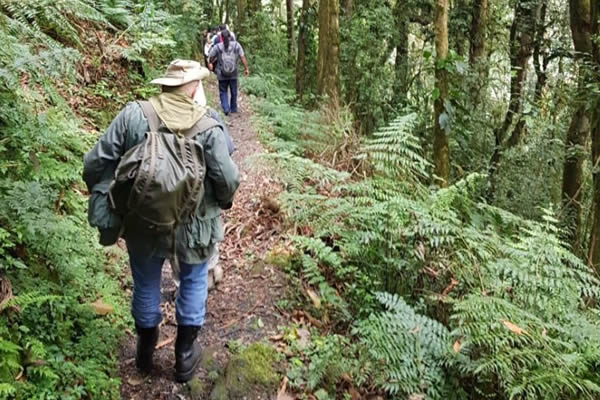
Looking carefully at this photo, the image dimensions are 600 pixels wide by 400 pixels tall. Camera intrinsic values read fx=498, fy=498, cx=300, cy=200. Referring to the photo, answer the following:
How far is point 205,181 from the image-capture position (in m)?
3.07

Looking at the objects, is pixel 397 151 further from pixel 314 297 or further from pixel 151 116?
pixel 151 116

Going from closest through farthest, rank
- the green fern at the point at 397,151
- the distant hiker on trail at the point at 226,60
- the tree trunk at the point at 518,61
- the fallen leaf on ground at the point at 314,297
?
the fallen leaf on ground at the point at 314,297 < the green fern at the point at 397,151 < the distant hiker on trail at the point at 226,60 < the tree trunk at the point at 518,61

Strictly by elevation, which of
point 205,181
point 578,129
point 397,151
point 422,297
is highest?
point 205,181

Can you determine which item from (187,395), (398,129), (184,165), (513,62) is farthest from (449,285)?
(513,62)

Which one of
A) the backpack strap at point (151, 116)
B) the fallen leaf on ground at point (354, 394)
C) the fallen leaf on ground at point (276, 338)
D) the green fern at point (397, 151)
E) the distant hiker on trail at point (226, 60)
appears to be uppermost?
the distant hiker on trail at point (226, 60)

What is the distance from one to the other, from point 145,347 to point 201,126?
1576 millimetres

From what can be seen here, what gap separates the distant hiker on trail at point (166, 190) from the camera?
270 cm

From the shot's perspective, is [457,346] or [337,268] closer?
[457,346]

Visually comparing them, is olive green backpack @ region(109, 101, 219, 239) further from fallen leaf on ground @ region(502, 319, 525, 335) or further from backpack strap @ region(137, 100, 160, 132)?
fallen leaf on ground @ region(502, 319, 525, 335)

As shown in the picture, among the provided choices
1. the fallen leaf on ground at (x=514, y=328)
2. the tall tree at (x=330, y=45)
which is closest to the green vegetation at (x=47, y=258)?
the fallen leaf on ground at (x=514, y=328)

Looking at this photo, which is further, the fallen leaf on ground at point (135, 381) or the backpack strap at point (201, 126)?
the fallen leaf on ground at point (135, 381)

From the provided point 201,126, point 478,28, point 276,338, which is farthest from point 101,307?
point 478,28

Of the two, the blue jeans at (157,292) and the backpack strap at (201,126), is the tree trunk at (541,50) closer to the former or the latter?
the backpack strap at (201,126)

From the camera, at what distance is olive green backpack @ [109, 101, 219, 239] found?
2.64 m
